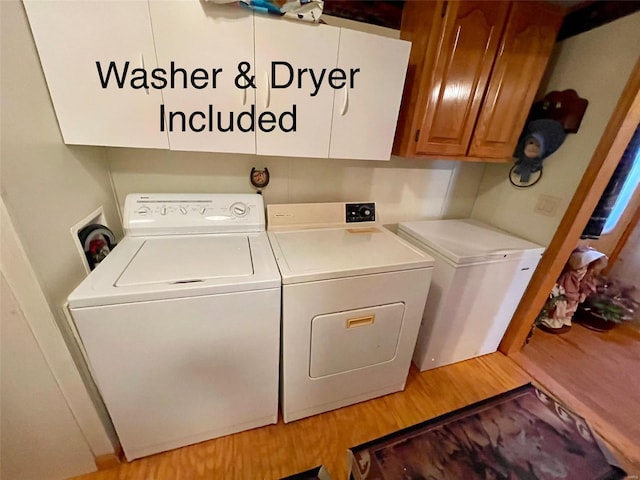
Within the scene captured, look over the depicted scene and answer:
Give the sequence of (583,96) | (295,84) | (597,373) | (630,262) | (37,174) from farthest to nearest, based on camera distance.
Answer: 1. (630,262)
2. (597,373)
3. (583,96)
4. (295,84)
5. (37,174)

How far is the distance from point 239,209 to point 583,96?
6.62ft

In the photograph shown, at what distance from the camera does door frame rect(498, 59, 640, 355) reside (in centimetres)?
127

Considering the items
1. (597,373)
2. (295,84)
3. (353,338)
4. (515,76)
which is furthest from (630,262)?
(295,84)

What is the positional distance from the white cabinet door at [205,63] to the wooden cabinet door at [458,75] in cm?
88

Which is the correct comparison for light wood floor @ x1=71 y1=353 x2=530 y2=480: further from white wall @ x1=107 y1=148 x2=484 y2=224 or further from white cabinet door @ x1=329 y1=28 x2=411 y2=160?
white cabinet door @ x1=329 y1=28 x2=411 y2=160

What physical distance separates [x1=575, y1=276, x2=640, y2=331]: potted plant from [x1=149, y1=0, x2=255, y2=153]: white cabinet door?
3066 millimetres

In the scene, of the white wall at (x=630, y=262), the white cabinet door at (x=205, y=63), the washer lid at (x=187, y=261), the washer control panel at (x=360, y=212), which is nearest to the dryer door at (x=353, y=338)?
the washer lid at (x=187, y=261)

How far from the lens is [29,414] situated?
0.92 m

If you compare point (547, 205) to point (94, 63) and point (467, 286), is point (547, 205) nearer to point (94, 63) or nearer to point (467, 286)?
point (467, 286)

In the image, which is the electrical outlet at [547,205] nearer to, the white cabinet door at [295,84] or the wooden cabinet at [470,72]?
the wooden cabinet at [470,72]

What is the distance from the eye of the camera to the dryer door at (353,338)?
3.92 feet

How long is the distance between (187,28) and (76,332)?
3.98 ft

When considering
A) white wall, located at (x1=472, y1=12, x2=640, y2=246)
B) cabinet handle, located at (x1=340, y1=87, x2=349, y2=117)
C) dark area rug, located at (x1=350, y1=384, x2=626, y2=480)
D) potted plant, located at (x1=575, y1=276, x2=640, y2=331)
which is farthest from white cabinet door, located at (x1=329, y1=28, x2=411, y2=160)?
potted plant, located at (x1=575, y1=276, x2=640, y2=331)

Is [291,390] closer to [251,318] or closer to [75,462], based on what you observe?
[251,318]
